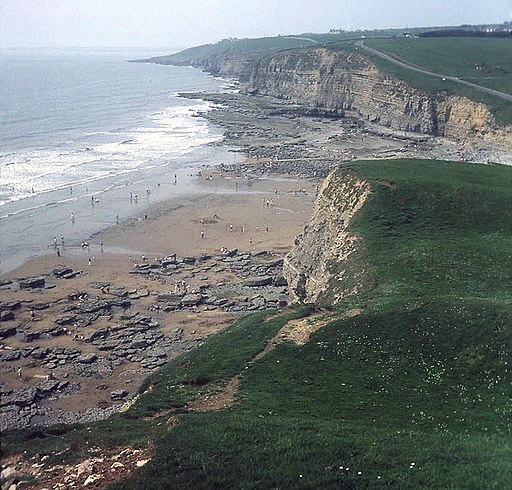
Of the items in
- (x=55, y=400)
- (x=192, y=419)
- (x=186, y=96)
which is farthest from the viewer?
(x=186, y=96)

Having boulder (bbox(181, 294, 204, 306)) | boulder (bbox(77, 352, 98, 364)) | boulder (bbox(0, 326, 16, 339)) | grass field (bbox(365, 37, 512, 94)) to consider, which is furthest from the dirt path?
boulder (bbox(0, 326, 16, 339))

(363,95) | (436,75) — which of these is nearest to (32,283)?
(436,75)

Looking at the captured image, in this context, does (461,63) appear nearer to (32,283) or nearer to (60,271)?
(60,271)

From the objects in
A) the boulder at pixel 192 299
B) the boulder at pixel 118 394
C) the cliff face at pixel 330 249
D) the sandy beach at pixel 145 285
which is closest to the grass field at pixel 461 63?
the sandy beach at pixel 145 285

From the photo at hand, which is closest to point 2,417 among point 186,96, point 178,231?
point 178,231

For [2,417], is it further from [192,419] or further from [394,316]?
[394,316]

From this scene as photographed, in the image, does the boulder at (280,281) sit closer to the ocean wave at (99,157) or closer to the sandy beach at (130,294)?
A: the sandy beach at (130,294)
